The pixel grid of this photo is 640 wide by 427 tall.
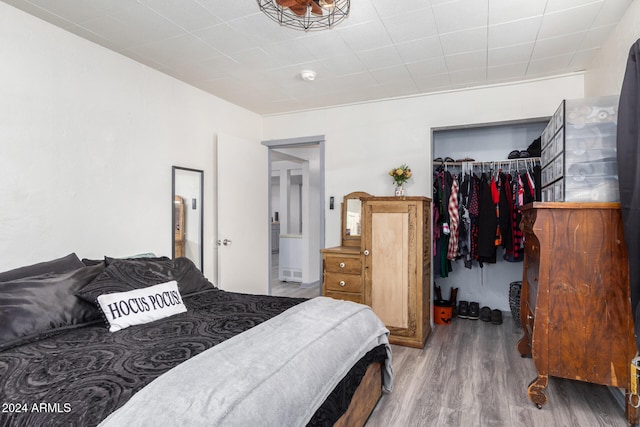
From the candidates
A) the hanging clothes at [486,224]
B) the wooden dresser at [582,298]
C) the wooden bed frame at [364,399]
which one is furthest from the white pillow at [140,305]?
the hanging clothes at [486,224]

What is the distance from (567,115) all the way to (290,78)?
234 centimetres

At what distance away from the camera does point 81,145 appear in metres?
2.72

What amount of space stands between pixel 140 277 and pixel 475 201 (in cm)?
333

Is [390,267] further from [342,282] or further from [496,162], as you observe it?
[496,162]

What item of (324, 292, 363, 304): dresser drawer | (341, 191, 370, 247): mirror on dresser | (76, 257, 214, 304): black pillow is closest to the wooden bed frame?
(324, 292, 363, 304): dresser drawer

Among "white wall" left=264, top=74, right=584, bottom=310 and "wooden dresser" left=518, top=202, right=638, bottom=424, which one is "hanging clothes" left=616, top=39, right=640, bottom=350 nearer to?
"wooden dresser" left=518, top=202, right=638, bottom=424

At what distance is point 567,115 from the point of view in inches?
90.7

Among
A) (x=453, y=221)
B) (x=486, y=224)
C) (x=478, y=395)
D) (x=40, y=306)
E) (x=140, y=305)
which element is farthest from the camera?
(x=453, y=221)

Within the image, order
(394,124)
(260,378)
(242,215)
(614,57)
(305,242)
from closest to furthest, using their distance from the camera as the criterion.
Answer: (260,378) → (614,57) → (394,124) → (242,215) → (305,242)

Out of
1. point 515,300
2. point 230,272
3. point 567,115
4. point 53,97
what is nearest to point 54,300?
point 53,97

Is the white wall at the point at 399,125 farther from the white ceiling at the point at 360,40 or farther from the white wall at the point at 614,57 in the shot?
the white wall at the point at 614,57

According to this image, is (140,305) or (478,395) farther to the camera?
(478,395)

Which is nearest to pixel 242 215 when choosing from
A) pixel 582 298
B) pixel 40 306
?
pixel 40 306

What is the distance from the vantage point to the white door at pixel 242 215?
3932mm
